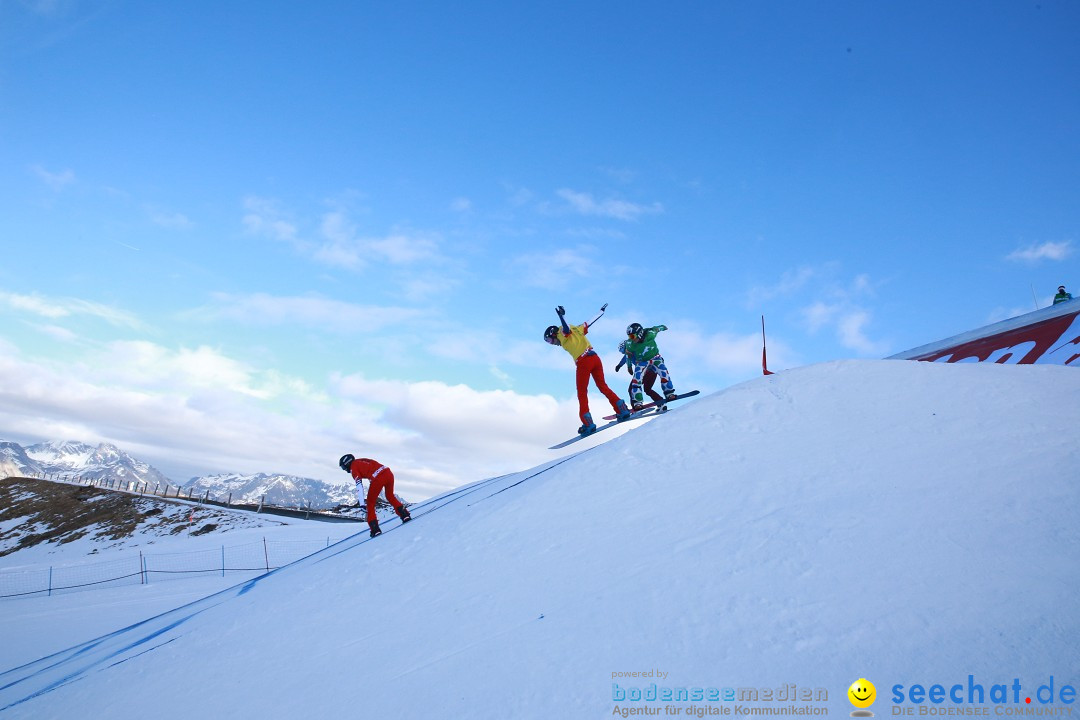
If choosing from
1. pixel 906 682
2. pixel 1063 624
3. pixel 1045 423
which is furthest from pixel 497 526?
pixel 1045 423

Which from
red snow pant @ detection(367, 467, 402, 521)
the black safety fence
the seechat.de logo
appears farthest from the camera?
the black safety fence

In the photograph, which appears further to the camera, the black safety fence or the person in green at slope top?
the black safety fence

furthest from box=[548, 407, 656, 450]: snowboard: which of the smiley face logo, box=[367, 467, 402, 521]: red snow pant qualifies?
the smiley face logo

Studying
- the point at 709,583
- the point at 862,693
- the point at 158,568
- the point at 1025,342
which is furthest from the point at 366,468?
the point at 158,568

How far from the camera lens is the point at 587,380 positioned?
10008 mm

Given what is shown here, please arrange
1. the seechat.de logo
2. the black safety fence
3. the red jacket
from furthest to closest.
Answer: the black safety fence → the red jacket → the seechat.de logo

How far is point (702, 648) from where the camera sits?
9.93 feet

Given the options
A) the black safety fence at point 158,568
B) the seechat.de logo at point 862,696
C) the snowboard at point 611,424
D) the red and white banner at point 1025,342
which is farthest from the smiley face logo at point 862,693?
the black safety fence at point 158,568

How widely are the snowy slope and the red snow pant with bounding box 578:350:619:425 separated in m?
2.93

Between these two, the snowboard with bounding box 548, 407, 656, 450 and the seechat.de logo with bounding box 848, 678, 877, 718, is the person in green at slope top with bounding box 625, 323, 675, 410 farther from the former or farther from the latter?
the seechat.de logo with bounding box 848, 678, 877, 718

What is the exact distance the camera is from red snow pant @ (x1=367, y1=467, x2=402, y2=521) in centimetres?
916

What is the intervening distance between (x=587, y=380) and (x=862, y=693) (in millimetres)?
7573

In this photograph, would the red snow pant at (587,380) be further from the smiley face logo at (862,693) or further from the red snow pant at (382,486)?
the smiley face logo at (862,693)

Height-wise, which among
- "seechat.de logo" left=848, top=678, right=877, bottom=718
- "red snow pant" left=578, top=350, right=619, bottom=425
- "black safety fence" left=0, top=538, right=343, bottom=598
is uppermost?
"red snow pant" left=578, top=350, right=619, bottom=425
